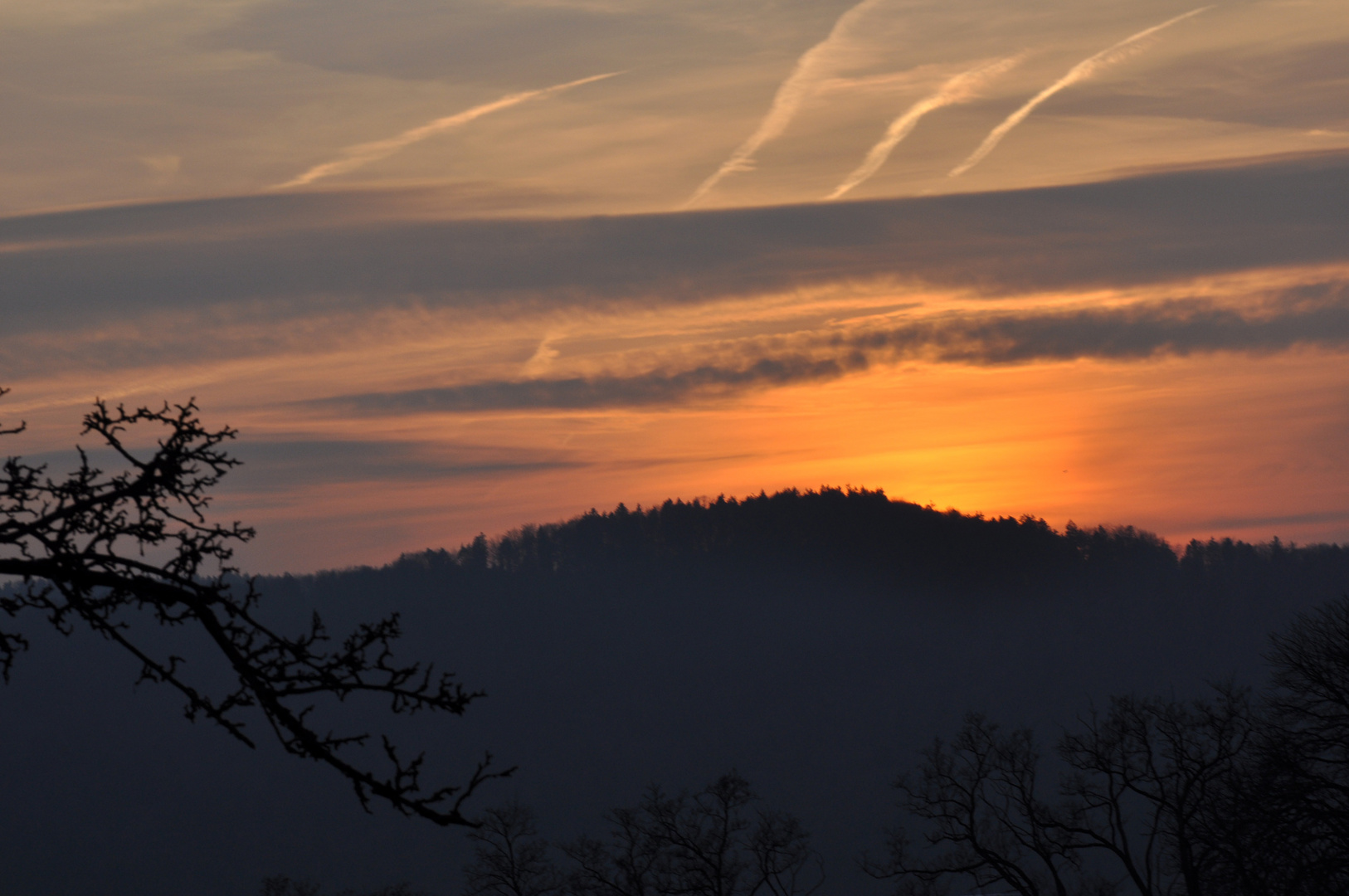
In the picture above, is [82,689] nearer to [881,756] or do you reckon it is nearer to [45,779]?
[45,779]

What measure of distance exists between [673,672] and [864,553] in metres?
32.8

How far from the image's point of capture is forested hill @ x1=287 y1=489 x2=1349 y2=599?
168 m

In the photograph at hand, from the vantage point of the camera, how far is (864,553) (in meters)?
175

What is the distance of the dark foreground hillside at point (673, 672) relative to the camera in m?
148

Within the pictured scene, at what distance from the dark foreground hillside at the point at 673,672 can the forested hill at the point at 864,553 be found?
387 mm

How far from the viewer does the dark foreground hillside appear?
14800 centimetres

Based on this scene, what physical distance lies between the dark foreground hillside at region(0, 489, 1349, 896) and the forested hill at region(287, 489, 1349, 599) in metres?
0.39

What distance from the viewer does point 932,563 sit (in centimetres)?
17300

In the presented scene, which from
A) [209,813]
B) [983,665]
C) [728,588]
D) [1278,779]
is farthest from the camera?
[728,588]

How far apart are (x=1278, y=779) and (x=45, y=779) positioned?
167 meters

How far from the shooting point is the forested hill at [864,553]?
168 meters

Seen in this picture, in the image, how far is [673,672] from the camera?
172125mm

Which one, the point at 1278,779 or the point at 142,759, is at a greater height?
the point at 1278,779

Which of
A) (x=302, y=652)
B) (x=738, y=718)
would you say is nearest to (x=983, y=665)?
(x=738, y=718)
